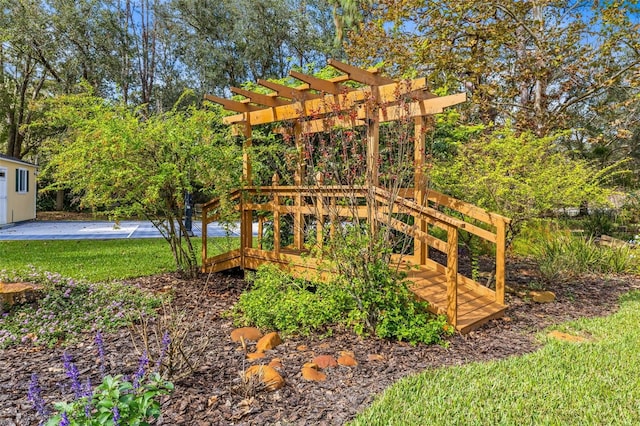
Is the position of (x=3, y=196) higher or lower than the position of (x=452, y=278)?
higher

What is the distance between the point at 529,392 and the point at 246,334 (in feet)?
7.64

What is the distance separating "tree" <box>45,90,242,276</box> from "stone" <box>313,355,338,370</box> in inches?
113

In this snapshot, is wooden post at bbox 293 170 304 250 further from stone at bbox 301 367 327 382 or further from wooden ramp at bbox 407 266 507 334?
stone at bbox 301 367 327 382

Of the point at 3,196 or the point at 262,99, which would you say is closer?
the point at 262,99

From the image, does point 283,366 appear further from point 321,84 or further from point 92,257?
point 92,257

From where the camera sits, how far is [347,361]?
10.6ft

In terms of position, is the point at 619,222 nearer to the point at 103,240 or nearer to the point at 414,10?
the point at 414,10

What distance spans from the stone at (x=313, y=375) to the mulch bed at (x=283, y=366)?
44mm

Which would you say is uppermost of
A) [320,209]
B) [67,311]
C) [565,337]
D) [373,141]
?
[373,141]

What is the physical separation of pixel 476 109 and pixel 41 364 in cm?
1076

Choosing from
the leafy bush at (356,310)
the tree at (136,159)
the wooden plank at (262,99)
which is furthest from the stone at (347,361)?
the wooden plank at (262,99)

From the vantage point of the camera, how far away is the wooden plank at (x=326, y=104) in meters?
4.48

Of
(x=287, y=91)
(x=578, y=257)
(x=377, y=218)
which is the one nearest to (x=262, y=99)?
(x=287, y=91)

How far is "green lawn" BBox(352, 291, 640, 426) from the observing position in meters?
2.42
